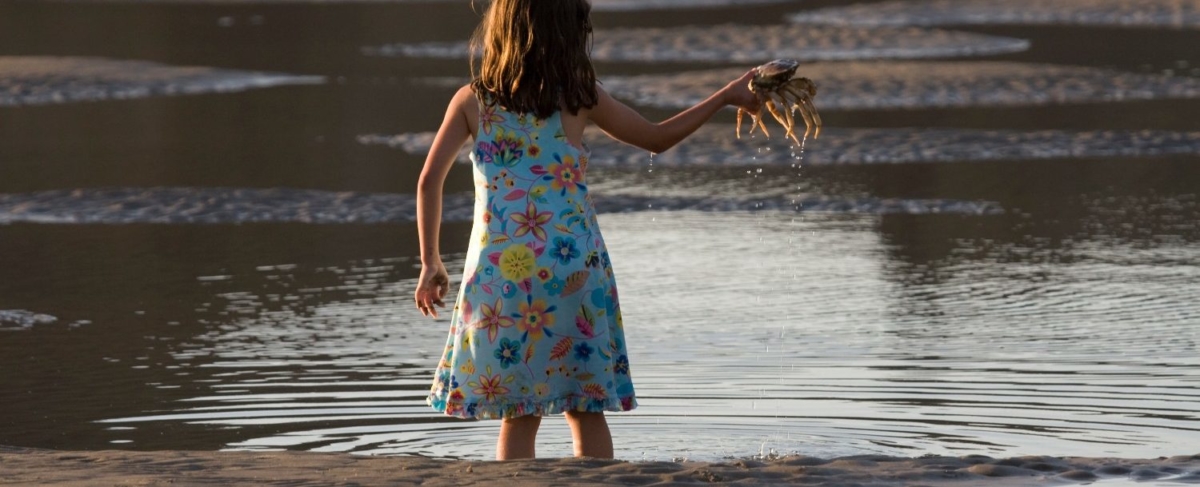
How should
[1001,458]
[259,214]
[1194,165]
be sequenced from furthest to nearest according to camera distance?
[1194,165] < [259,214] < [1001,458]

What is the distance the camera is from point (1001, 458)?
6.00 m

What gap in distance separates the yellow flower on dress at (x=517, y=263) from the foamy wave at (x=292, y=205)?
7700 millimetres

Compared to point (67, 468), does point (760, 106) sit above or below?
above

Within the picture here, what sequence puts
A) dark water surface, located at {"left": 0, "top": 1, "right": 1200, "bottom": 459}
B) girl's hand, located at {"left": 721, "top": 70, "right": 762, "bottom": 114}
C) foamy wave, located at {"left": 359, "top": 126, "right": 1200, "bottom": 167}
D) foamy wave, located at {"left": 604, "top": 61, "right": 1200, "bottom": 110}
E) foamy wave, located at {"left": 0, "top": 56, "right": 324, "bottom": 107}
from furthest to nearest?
foamy wave, located at {"left": 0, "top": 56, "right": 324, "bottom": 107} < foamy wave, located at {"left": 604, "top": 61, "right": 1200, "bottom": 110} < foamy wave, located at {"left": 359, "top": 126, "right": 1200, "bottom": 167} < dark water surface, located at {"left": 0, "top": 1, "right": 1200, "bottom": 459} < girl's hand, located at {"left": 721, "top": 70, "right": 762, "bottom": 114}

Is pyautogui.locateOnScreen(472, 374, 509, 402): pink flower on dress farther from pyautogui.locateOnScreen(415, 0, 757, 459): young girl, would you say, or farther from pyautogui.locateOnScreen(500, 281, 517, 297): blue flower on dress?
pyautogui.locateOnScreen(500, 281, 517, 297): blue flower on dress

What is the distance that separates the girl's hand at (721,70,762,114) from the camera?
18.6 feet

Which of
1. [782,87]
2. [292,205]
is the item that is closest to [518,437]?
[782,87]

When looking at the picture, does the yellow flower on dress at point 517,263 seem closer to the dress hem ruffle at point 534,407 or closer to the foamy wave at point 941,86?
the dress hem ruffle at point 534,407

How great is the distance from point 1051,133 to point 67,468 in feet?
40.8

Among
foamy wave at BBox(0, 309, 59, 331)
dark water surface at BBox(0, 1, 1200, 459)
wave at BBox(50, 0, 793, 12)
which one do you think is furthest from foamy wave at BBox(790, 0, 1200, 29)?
foamy wave at BBox(0, 309, 59, 331)

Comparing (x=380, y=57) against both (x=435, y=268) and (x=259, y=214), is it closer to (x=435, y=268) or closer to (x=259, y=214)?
(x=259, y=214)

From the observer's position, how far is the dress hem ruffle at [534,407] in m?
5.58

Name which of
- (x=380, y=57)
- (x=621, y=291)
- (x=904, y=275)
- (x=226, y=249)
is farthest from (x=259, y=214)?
(x=380, y=57)

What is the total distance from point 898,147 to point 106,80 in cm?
1189
